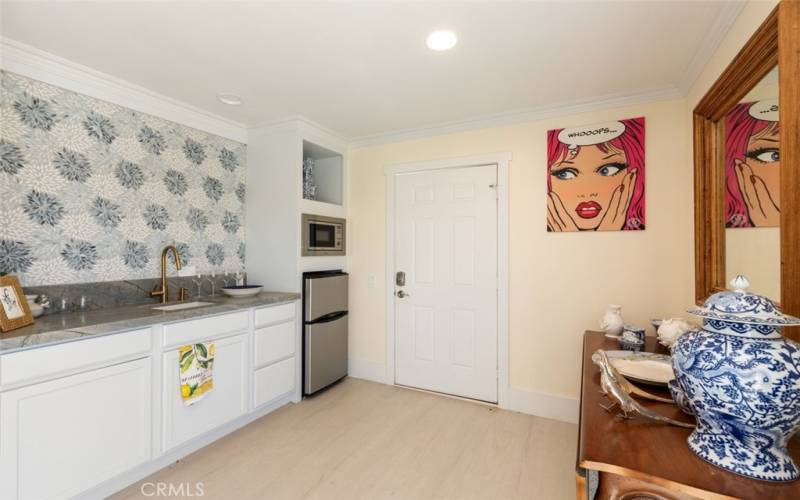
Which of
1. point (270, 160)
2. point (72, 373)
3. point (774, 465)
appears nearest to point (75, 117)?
point (270, 160)

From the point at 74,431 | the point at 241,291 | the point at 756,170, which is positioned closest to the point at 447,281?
the point at 241,291

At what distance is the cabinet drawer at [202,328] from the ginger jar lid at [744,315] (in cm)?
249

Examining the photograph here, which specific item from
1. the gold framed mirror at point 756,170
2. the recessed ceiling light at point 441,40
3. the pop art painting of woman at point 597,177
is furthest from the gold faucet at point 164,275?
the gold framed mirror at point 756,170

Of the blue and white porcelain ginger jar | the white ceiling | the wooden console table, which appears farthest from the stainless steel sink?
the blue and white porcelain ginger jar

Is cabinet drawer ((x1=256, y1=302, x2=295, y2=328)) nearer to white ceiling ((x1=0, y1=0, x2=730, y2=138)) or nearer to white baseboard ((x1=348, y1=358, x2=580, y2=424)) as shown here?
white ceiling ((x1=0, y1=0, x2=730, y2=138))

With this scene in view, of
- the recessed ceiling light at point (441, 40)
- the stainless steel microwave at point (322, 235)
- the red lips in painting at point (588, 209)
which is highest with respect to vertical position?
the recessed ceiling light at point (441, 40)

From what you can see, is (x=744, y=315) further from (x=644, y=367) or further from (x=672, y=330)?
(x=672, y=330)

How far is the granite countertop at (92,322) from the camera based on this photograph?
5.28 ft

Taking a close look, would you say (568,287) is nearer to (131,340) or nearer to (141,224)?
(131,340)

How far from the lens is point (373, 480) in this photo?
209 cm

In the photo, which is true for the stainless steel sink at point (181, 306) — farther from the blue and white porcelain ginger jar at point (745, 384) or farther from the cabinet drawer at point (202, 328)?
the blue and white porcelain ginger jar at point (745, 384)

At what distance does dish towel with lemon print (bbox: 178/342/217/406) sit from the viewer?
223cm

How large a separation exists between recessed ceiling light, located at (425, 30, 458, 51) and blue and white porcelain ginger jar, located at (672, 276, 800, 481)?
172 cm

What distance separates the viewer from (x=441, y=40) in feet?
6.49
